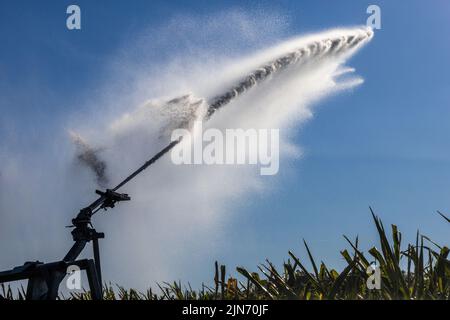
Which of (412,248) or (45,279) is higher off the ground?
(412,248)

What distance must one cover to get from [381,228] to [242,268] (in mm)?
2031
